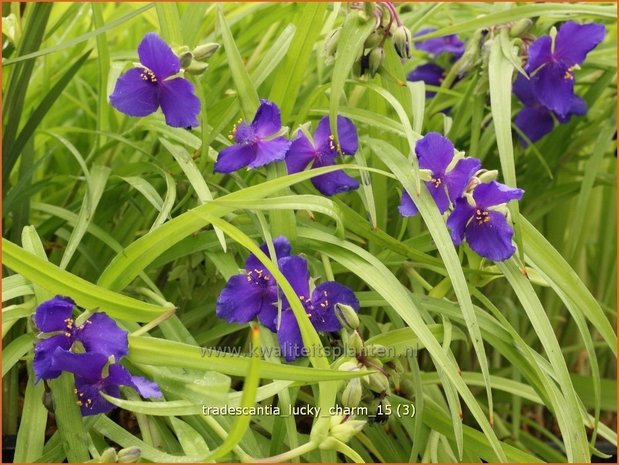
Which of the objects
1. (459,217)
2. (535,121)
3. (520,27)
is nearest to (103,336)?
(459,217)

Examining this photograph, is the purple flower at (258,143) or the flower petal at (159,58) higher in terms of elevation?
the flower petal at (159,58)

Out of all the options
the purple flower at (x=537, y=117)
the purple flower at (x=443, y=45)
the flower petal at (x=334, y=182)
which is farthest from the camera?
the purple flower at (x=443, y=45)

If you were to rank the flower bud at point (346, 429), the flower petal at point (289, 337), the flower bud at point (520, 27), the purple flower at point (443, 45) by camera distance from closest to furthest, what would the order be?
the flower bud at point (346, 429) → the flower petal at point (289, 337) → the flower bud at point (520, 27) → the purple flower at point (443, 45)

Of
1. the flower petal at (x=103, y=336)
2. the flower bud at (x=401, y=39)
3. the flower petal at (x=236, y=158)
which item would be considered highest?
the flower bud at (x=401, y=39)

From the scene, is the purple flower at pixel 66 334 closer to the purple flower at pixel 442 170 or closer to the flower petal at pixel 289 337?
the flower petal at pixel 289 337

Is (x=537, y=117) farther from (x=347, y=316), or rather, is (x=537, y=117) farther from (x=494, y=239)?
(x=347, y=316)

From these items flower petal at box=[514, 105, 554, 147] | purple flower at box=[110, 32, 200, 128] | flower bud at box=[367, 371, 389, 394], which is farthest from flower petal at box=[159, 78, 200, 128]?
flower petal at box=[514, 105, 554, 147]

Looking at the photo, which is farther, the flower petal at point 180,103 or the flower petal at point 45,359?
the flower petal at point 180,103

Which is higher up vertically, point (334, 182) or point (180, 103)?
point (180, 103)

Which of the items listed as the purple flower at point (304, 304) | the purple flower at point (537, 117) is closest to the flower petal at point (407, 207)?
the purple flower at point (304, 304)
